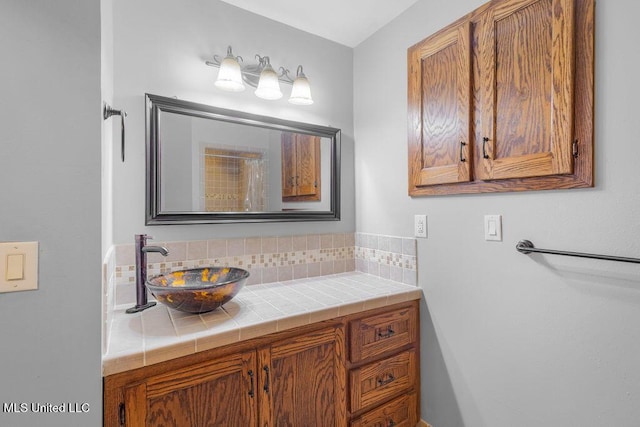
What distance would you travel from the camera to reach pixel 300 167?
6.29 ft

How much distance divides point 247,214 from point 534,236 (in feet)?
4.51

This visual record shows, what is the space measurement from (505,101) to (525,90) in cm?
8

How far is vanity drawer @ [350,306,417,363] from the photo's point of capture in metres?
1.43

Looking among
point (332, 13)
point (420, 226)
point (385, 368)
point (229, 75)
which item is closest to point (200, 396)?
point (385, 368)

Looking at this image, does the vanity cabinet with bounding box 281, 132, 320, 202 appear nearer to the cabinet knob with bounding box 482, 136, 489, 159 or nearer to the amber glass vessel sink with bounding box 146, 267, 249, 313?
the amber glass vessel sink with bounding box 146, 267, 249, 313

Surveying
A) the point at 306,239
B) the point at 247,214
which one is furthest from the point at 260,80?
the point at 306,239

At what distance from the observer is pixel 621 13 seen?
3.25 feet

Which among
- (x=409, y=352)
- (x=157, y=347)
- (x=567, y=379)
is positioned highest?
(x=157, y=347)

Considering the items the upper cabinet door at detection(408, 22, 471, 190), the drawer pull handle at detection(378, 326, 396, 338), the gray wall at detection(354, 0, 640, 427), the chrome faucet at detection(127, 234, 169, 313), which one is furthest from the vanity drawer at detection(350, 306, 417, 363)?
the chrome faucet at detection(127, 234, 169, 313)

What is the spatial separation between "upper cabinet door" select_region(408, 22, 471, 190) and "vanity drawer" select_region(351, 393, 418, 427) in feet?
3.70

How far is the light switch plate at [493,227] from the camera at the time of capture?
133 centimetres

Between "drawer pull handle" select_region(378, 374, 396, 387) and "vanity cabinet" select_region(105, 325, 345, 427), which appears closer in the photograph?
"vanity cabinet" select_region(105, 325, 345, 427)

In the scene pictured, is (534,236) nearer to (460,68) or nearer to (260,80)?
(460,68)

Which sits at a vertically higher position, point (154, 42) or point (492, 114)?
point (154, 42)
